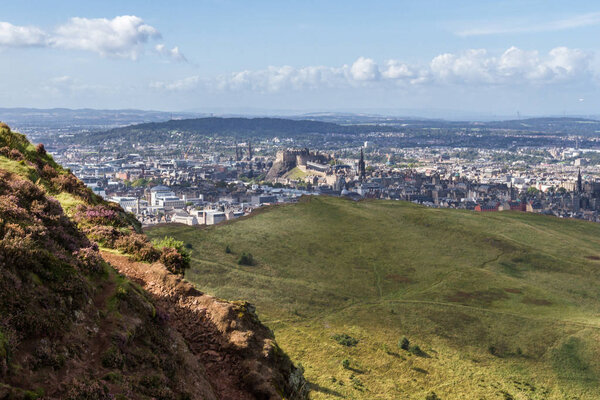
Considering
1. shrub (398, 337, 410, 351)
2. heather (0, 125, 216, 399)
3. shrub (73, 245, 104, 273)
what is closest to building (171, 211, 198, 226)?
shrub (398, 337, 410, 351)

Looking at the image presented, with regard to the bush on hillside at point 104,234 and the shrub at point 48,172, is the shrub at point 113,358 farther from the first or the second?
the shrub at point 48,172

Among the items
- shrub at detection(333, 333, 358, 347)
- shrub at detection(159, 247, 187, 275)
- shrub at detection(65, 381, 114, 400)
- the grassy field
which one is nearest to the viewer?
shrub at detection(65, 381, 114, 400)

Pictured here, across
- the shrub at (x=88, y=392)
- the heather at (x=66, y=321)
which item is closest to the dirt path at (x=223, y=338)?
the heather at (x=66, y=321)

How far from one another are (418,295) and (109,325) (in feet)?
178

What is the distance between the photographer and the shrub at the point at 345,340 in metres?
48.5

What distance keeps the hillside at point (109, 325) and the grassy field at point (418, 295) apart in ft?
72.9

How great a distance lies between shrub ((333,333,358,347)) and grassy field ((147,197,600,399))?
0.64 metres

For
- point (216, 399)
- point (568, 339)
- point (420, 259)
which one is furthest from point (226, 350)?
point (420, 259)

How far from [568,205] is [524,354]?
478ft

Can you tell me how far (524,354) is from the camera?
49.9 meters

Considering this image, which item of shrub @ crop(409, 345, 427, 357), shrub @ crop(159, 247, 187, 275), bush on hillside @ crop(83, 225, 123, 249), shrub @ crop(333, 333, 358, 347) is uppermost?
bush on hillside @ crop(83, 225, 123, 249)

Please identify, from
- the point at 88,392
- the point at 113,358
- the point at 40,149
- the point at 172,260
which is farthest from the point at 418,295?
the point at 88,392

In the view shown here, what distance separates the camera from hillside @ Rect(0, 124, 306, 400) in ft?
37.7

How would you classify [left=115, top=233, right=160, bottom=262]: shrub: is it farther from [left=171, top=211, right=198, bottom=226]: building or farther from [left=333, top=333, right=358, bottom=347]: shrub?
[left=171, top=211, right=198, bottom=226]: building
